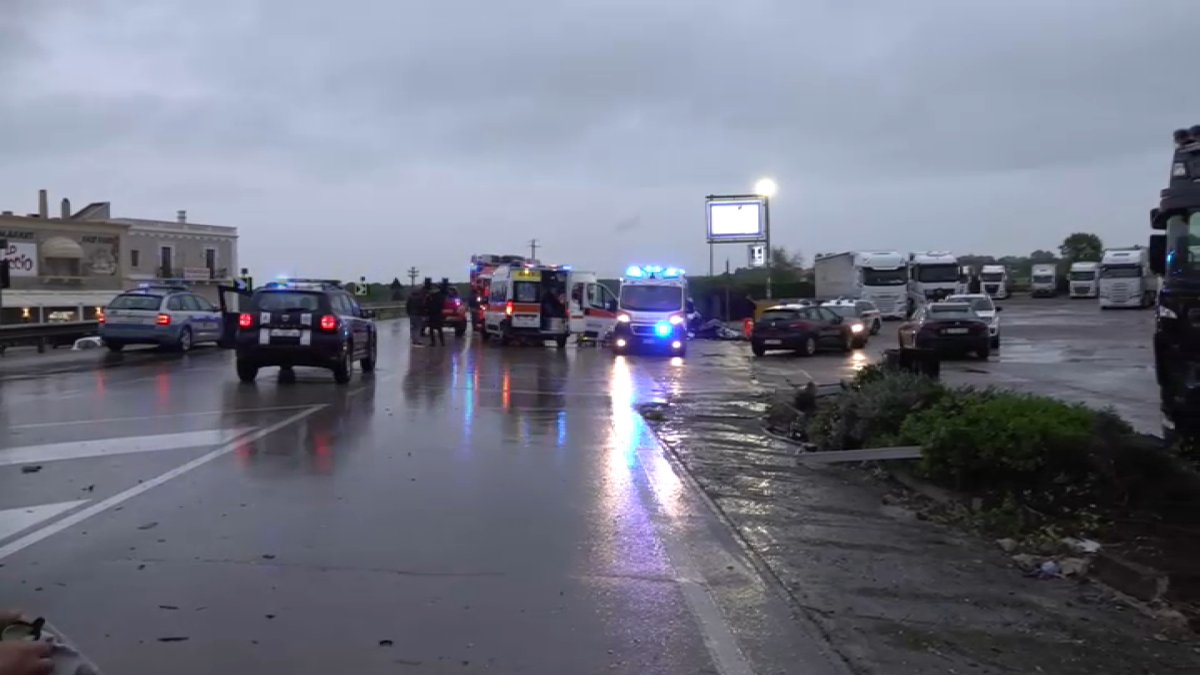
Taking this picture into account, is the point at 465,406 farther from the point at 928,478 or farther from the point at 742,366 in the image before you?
the point at 742,366

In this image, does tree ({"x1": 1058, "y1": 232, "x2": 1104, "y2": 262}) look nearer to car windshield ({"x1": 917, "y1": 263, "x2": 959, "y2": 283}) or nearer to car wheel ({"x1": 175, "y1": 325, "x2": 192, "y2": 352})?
car windshield ({"x1": 917, "y1": 263, "x2": 959, "y2": 283})

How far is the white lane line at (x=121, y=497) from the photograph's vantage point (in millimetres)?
7500

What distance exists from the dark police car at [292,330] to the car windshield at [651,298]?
1506cm

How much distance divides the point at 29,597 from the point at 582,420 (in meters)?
9.60

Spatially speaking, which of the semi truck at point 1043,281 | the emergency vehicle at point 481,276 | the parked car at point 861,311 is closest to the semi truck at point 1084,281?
the semi truck at point 1043,281

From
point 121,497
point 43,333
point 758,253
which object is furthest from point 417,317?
point 758,253

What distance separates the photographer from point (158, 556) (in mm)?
7172

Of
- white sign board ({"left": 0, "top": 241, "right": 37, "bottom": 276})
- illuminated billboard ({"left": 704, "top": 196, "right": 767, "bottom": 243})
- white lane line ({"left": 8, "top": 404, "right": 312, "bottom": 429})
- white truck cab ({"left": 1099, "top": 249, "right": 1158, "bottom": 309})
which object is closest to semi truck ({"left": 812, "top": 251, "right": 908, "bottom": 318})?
illuminated billboard ({"left": 704, "top": 196, "right": 767, "bottom": 243})

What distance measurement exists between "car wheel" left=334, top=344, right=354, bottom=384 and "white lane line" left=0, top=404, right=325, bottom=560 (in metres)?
5.89

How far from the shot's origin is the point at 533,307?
36062mm

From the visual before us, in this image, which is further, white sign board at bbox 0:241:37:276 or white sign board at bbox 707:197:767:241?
white sign board at bbox 0:241:37:276

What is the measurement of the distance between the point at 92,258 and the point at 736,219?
3738 cm

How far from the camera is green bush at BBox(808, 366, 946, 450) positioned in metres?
11.6

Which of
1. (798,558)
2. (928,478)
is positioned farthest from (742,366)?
(798,558)
